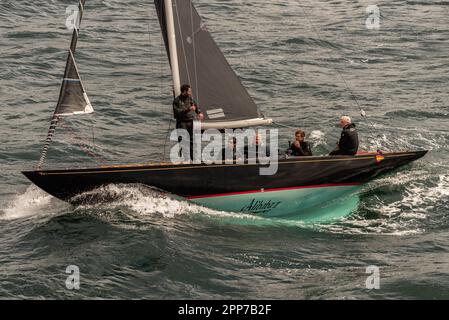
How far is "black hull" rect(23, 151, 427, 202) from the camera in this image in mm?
17594

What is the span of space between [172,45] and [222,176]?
3559mm

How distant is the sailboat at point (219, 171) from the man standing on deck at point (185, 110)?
1.72 ft

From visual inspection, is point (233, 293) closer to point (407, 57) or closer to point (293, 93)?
point (293, 93)

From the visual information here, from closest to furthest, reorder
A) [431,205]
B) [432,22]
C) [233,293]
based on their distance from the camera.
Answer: [233,293], [431,205], [432,22]

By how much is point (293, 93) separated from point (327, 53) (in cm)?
588

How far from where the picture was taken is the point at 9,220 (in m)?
18.3

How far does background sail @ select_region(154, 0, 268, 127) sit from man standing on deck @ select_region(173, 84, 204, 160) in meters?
0.72

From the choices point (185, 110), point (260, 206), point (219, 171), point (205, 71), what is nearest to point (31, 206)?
point (185, 110)

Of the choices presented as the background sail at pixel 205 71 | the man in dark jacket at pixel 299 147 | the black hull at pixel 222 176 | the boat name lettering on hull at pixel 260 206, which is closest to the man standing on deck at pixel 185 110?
the background sail at pixel 205 71

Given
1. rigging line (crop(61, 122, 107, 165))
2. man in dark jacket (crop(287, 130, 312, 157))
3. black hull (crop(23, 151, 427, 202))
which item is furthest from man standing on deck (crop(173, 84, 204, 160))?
rigging line (crop(61, 122, 107, 165))

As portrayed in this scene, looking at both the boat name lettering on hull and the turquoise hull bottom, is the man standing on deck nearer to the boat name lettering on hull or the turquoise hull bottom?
the turquoise hull bottom

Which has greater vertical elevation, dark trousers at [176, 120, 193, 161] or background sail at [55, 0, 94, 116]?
background sail at [55, 0, 94, 116]
